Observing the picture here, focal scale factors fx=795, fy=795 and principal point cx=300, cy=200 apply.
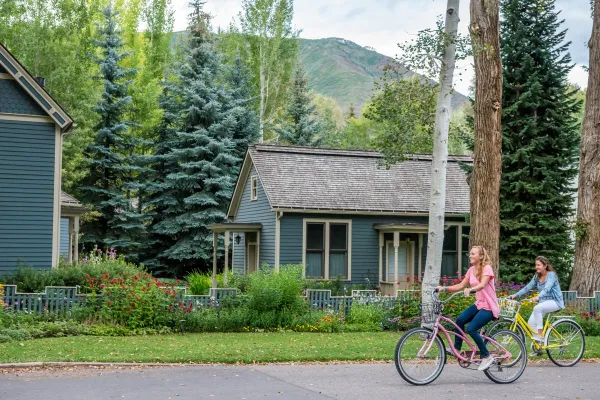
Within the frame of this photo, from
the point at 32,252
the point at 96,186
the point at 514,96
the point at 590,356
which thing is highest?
the point at 514,96

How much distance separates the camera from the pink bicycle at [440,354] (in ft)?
37.2

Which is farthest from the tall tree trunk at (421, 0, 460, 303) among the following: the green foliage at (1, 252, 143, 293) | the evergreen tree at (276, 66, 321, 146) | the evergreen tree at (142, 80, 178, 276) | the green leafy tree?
the green leafy tree

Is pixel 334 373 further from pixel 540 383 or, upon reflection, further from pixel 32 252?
pixel 32 252

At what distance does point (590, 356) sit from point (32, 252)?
14.7 meters

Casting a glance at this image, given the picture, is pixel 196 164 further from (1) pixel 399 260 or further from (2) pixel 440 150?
(2) pixel 440 150

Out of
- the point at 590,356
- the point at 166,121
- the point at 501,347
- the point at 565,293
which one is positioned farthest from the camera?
the point at 166,121

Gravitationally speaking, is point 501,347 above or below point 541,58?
below

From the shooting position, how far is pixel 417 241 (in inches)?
1167

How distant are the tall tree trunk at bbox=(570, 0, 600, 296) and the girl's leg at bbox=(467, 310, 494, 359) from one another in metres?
11.9

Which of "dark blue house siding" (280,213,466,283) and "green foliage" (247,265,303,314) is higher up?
"dark blue house siding" (280,213,466,283)

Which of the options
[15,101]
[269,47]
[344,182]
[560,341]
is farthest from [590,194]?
[269,47]

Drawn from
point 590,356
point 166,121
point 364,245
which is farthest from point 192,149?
point 590,356

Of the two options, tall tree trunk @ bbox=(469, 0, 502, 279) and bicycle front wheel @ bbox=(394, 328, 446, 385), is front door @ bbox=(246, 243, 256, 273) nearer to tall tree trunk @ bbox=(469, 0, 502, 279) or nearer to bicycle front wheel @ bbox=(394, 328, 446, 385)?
tall tree trunk @ bbox=(469, 0, 502, 279)

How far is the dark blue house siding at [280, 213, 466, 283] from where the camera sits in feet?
92.1
